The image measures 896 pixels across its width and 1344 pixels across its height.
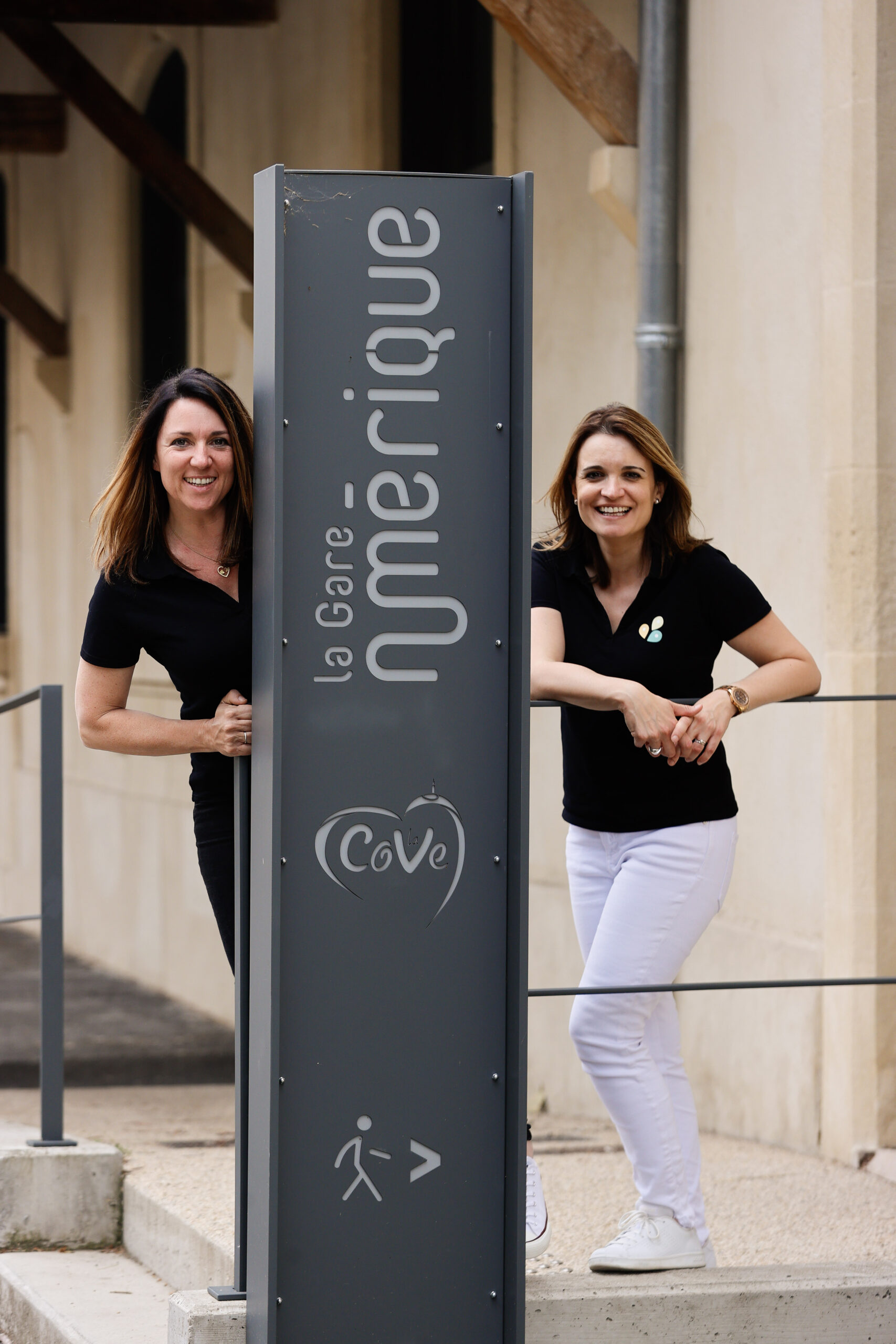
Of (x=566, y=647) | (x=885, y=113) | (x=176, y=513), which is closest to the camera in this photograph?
(x=176, y=513)

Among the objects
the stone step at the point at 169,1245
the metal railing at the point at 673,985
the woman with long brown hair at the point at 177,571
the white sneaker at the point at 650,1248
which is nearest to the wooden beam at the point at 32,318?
the stone step at the point at 169,1245

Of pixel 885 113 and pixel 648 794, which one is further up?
pixel 885 113

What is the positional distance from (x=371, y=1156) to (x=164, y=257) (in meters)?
8.27

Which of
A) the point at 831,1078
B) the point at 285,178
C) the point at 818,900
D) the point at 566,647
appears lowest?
the point at 831,1078

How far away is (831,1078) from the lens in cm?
481

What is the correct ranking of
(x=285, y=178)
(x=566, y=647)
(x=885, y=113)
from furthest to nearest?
(x=885, y=113)
(x=566, y=647)
(x=285, y=178)

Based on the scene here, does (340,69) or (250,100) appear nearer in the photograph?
(340,69)

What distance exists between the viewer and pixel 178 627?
9.70 ft

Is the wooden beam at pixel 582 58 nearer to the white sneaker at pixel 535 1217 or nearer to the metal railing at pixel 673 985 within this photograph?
the metal railing at pixel 673 985

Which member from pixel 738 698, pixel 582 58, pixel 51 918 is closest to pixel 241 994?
pixel 738 698

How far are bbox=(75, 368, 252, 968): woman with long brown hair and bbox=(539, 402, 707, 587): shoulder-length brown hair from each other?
0.60 m

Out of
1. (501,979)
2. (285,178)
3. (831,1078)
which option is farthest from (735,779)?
(285,178)

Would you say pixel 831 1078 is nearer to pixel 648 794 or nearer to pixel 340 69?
pixel 648 794

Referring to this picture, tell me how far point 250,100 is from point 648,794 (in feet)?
21.6
